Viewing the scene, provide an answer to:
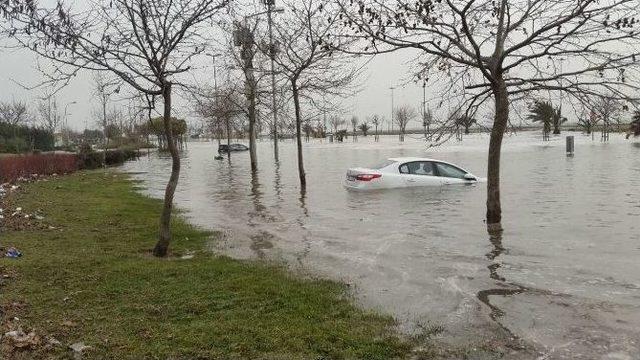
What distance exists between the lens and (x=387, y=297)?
633 centimetres

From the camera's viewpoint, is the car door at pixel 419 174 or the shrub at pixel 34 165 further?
the shrub at pixel 34 165

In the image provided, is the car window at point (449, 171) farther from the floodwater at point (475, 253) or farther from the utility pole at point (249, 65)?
the utility pole at point (249, 65)

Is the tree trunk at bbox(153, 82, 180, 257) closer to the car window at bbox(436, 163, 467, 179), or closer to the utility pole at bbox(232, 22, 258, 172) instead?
the utility pole at bbox(232, 22, 258, 172)

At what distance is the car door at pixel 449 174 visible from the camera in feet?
56.7

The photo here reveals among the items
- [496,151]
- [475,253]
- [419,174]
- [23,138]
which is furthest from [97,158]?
[475,253]

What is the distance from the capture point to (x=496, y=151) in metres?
9.95

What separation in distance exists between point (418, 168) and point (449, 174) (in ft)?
3.32

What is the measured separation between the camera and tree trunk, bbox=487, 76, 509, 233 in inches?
375

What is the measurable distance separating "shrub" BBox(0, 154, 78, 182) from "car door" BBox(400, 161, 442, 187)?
1354 centimetres

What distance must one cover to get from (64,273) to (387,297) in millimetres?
3989

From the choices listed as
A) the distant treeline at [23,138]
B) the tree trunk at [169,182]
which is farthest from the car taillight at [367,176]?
the distant treeline at [23,138]

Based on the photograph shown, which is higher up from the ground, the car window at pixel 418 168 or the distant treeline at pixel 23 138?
the distant treeline at pixel 23 138

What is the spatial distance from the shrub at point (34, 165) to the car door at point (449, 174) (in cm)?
1453

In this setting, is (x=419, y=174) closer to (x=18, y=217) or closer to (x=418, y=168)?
(x=418, y=168)
